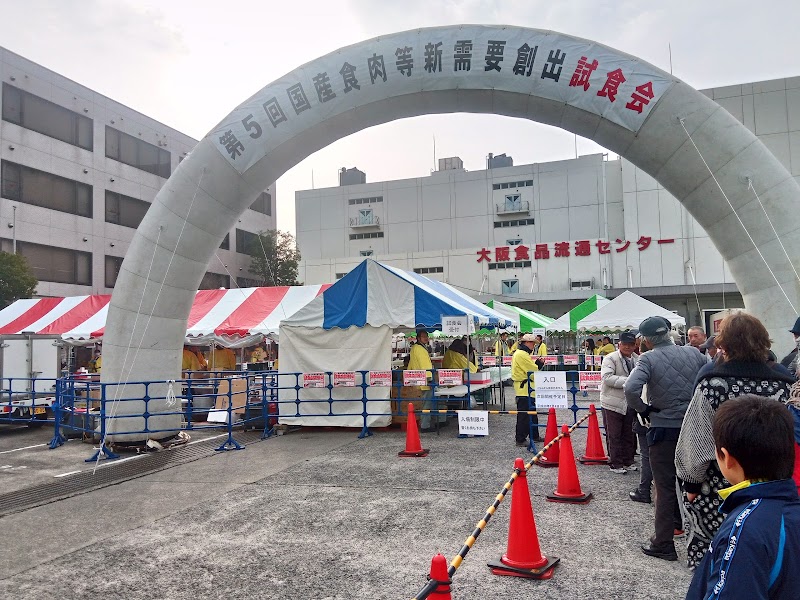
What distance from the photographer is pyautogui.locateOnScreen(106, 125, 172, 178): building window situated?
37.8 meters

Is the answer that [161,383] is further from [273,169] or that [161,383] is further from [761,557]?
[761,557]

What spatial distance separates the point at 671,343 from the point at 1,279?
28950 millimetres

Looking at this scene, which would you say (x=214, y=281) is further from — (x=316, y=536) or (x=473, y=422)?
(x=316, y=536)

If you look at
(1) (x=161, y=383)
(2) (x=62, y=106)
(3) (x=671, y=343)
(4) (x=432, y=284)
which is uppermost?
(2) (x=62, y=106)

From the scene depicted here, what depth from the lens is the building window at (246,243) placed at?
154 ft

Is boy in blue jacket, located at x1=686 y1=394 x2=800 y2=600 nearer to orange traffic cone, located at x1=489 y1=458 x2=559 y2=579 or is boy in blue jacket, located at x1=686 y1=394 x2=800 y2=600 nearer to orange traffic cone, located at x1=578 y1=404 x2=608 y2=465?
orange traffic cone, located at x1=489 y1=458 x2=559 y2=579

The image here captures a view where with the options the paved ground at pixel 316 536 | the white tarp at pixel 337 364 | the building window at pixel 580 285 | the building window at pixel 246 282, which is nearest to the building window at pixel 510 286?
the building window at pixel 580 285

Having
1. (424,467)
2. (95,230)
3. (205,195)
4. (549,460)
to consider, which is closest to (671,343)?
(549,460)

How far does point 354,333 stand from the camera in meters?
12.7

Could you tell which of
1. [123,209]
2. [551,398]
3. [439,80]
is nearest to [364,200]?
[123,209]

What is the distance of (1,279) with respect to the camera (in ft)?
85.9

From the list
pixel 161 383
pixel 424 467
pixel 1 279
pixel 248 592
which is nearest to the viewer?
pixel 248 592

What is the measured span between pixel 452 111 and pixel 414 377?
5.13 m

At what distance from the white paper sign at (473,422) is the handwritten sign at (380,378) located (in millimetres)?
2031
